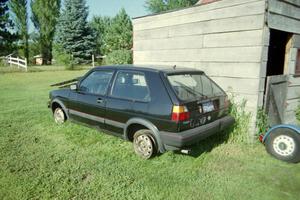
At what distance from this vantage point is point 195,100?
135 inches

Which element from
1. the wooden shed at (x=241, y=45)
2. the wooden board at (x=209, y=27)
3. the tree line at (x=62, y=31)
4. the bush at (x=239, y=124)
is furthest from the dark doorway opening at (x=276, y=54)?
the tree line at (x=62, y=31)

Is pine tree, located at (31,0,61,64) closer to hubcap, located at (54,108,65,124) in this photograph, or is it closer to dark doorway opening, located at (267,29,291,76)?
hubcap, located at (54,108,65,124)

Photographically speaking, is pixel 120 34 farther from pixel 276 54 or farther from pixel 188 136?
pixel 188 136

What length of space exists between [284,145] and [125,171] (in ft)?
8.72

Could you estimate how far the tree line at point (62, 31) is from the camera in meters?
27.6

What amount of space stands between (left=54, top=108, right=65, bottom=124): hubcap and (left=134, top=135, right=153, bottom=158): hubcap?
2.38 meters

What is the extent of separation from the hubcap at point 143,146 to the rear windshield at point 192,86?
2.98ft

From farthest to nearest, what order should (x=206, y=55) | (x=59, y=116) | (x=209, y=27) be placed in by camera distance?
(x=59, y=116)
(x=206, y=55)
(x=209, y=27)

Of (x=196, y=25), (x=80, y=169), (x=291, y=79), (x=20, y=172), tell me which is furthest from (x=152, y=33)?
(x=20, y=172)

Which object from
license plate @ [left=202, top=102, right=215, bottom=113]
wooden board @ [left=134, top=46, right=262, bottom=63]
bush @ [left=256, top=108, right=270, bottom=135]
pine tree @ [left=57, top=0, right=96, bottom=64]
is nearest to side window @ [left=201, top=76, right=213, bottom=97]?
license plate @ [left=202, top=102, right=215, bottom=113]

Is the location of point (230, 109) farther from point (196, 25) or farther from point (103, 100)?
point (103, 100)

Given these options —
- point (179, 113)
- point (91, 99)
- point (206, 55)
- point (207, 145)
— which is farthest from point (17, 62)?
point (179, 113)

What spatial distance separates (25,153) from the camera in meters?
3.88

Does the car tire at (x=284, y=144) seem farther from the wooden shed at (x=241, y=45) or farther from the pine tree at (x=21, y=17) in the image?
the pine tree at (x=21, y=17)
